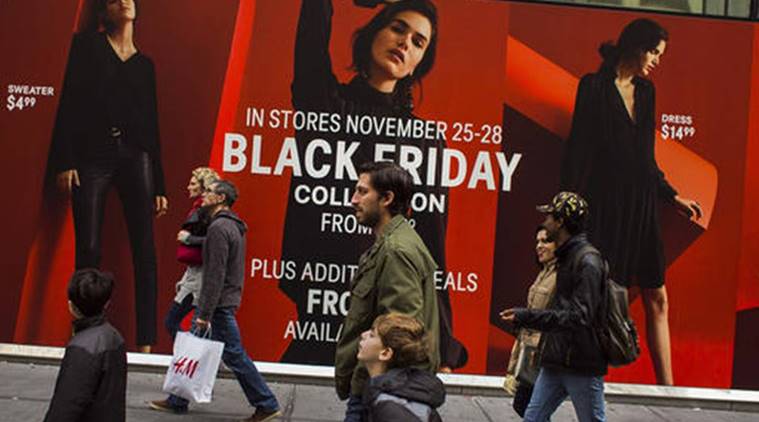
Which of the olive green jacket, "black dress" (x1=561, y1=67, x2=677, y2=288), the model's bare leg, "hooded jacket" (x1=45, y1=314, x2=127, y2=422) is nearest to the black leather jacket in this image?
the olive green jacket

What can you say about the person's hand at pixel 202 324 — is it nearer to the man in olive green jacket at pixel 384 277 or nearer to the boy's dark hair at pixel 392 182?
the man in olive green jacket at pixel 384 277

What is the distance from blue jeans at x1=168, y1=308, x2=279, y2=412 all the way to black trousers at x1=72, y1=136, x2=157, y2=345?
1.75m

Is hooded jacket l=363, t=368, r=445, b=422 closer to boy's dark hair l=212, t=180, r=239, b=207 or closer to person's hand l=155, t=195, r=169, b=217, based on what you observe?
boy's dark hair l=212, t=180, r=239, b=207

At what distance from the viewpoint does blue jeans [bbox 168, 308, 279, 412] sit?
6.59 m

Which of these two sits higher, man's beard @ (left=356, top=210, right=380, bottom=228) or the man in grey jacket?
man's beard @ (left=356, top=210, right=380, bottom=228)

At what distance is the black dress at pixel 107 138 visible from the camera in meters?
8.33

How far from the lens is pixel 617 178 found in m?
8.48

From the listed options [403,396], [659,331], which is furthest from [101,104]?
[403,396]

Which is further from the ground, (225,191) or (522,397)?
(225,191)

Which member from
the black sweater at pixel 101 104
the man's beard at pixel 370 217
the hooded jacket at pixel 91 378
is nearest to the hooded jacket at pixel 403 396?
the man's beard at pixel 370 217

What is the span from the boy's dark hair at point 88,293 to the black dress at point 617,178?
5378 millimetres

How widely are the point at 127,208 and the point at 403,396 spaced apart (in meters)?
5.63

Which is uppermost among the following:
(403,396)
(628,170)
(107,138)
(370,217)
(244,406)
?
(628,170)

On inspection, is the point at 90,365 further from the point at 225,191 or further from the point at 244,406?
the point at 244,406
